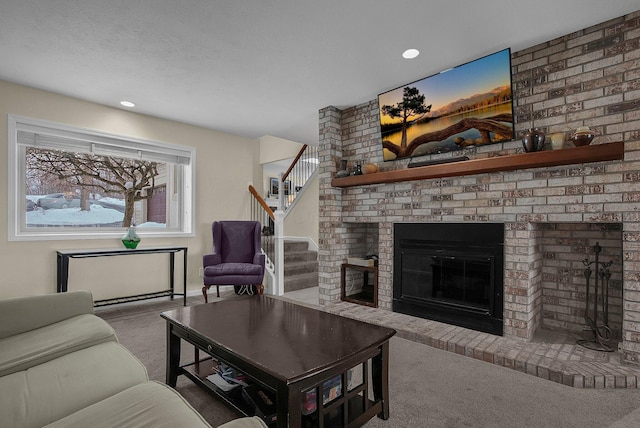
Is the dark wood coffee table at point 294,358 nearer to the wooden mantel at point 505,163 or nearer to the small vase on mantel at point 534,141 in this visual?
the wooden mantel at point 505,163

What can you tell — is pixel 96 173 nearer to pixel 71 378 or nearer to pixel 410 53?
pixel 71 378

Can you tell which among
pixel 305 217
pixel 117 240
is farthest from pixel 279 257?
pixel 117 240

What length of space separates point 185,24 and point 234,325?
2.09 meters

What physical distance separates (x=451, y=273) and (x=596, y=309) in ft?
3.50

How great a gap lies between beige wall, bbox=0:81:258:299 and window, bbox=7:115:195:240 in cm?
9

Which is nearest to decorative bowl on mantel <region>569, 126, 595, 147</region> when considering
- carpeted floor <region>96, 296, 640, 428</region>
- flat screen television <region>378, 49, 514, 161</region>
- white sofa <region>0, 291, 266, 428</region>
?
flat screen television <region>378, 49, 514, 161</region>

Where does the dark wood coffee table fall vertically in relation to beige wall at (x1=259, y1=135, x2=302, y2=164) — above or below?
below

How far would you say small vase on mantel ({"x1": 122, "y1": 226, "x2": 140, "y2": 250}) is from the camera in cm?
382

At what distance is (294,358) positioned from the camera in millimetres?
1421

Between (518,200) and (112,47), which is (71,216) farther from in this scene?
(518,200)

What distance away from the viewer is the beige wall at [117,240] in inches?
130

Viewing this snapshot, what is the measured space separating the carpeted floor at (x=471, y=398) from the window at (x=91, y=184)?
7.08 ft

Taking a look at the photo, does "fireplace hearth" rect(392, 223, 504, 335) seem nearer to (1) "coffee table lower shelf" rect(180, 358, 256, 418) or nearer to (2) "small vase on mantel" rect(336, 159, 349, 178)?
(2) "small vase on mantel" rect(336, 159, 349, 178)

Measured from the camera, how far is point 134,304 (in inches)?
161
